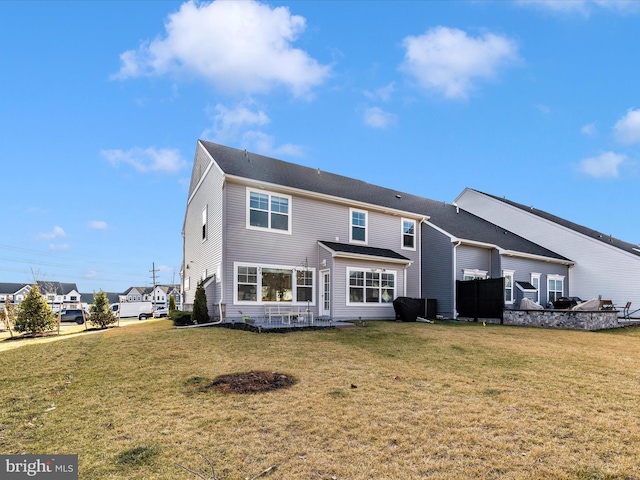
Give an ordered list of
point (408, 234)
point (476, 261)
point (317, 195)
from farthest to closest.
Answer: point (476, 261) → point (408, 234) → point (317, 195)

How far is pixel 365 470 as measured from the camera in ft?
10.8

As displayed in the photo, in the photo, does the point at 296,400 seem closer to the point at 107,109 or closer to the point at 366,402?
the point at 366,402

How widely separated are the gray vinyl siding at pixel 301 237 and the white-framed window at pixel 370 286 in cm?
35

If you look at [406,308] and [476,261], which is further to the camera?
[476,261]

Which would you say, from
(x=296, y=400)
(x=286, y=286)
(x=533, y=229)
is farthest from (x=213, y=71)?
(x=533, y=229)

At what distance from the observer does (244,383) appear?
6121mm

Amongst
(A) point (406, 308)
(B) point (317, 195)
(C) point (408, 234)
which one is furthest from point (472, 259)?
(B) point (317, 195)

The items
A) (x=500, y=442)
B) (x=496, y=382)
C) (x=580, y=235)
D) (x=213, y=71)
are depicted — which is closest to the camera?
(x=500, y=442)

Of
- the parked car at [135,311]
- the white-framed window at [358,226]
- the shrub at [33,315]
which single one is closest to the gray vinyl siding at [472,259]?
the white-framed window at [358,226]

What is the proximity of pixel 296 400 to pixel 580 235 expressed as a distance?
26.5 metres

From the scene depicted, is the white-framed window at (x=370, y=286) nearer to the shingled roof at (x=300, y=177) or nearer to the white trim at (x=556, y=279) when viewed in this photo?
the shingled roof at (x=300, y=177)

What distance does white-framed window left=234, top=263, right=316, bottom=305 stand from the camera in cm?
1441

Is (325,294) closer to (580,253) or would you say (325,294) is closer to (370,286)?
(370,286)

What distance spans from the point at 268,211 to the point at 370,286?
19.2 ft
